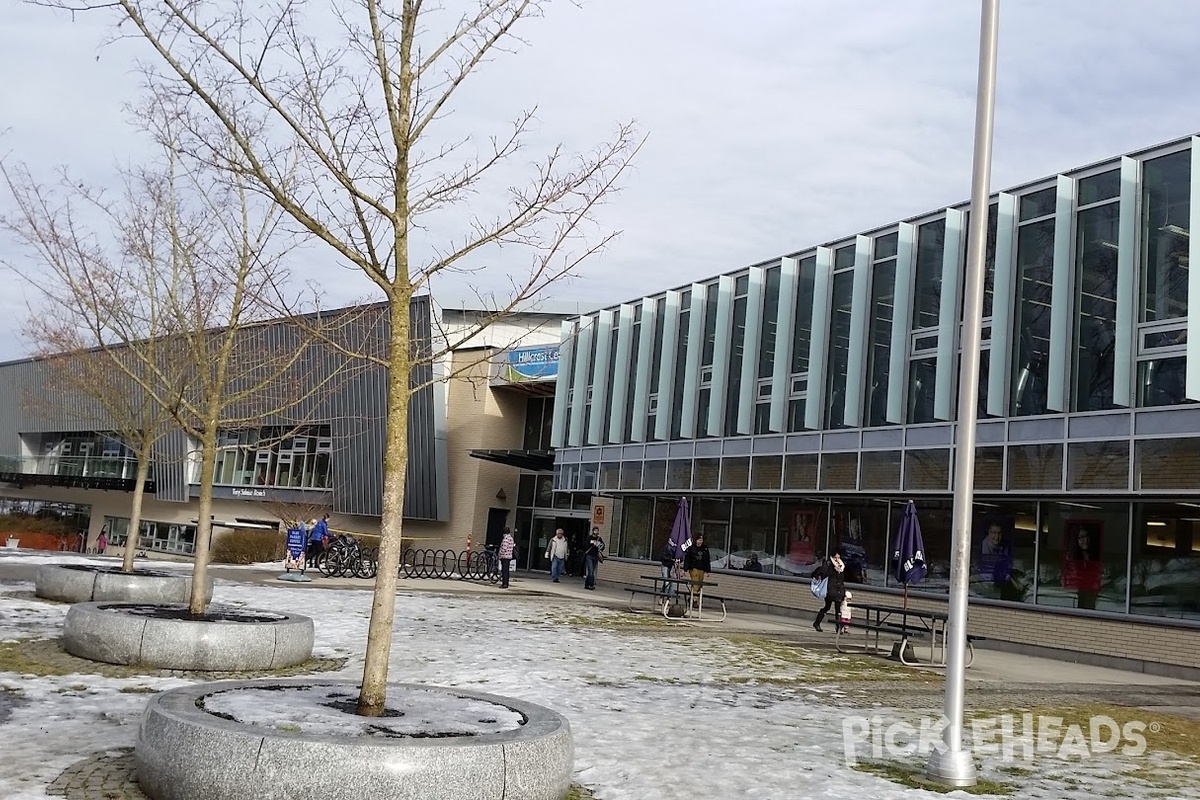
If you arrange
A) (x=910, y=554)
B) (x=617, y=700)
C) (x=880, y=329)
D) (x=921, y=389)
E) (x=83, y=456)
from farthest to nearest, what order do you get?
(x=83, y=456), (x=880, y=329), (x=921, y=389), (x=910, y=554), (x=617, y=700)

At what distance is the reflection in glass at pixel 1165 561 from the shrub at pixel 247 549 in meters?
27.7

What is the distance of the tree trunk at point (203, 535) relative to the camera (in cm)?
1254

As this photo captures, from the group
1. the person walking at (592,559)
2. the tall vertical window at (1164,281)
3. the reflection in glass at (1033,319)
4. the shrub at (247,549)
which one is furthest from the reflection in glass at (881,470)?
the shrub at (247,549)

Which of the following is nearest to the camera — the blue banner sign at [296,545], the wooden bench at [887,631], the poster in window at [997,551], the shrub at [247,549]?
the wooden bench at [887,631]

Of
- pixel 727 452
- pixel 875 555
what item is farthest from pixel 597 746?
pixel 727 452

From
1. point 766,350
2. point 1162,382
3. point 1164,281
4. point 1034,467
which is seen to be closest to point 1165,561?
point 1034,467

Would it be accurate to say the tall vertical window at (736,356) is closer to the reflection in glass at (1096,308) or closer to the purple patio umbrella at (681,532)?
the purple patio umbrella at (681,532)

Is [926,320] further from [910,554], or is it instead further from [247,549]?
[247,549]

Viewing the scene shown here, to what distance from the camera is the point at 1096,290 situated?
65.4 feet

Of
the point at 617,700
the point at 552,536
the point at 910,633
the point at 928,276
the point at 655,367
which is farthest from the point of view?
the point at 552,536

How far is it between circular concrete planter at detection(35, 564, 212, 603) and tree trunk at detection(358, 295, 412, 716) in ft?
26.0

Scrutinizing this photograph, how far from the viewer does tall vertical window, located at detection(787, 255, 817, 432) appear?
27125 millimetres

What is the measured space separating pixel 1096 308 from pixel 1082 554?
457cm

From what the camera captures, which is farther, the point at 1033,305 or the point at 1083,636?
the point at 1033,305
